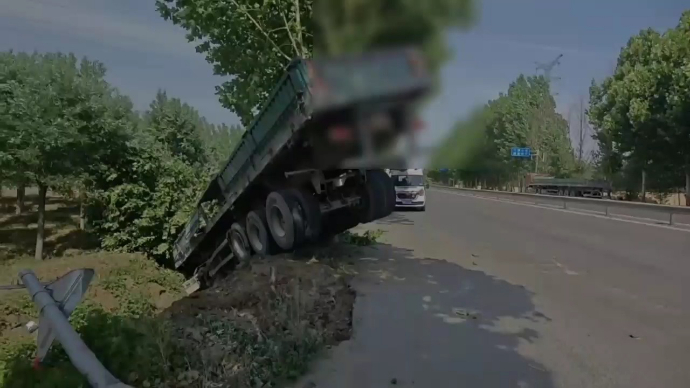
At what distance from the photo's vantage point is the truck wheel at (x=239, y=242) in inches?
302

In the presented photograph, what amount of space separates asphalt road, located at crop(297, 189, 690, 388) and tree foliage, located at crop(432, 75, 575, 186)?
162 cm

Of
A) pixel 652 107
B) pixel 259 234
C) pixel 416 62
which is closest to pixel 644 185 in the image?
pixel 652 107

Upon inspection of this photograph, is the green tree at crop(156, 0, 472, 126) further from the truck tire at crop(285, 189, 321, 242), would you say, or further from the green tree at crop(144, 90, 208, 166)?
the green tree at crop(144, 90, 208, 166)

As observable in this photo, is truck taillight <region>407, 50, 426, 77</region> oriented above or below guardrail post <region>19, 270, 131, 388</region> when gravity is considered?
above

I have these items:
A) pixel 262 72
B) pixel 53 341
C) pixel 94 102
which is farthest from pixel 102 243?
pixel 53 341

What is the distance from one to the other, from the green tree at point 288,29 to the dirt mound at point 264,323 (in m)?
2.03

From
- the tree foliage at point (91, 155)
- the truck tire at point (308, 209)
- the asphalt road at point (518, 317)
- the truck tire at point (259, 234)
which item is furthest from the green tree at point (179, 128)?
the truck tire at point (308, 209)

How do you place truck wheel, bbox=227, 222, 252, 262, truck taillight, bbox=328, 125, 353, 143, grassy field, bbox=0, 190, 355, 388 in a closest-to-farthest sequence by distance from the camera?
1. truck taillight, bbox=328, 125, 353, 143
2. grassy field, bbox=0, 190, 355, 388
3. truck wheel, bbox=227, 222, 252, 262

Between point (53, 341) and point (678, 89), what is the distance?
85.4 feet

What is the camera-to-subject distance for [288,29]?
499 centimetres

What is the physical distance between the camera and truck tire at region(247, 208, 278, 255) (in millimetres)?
7168

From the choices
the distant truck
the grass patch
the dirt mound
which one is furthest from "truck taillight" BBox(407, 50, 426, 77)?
the distant truck

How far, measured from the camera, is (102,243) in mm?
15719

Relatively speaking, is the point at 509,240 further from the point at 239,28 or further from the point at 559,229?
the point at 239,28
